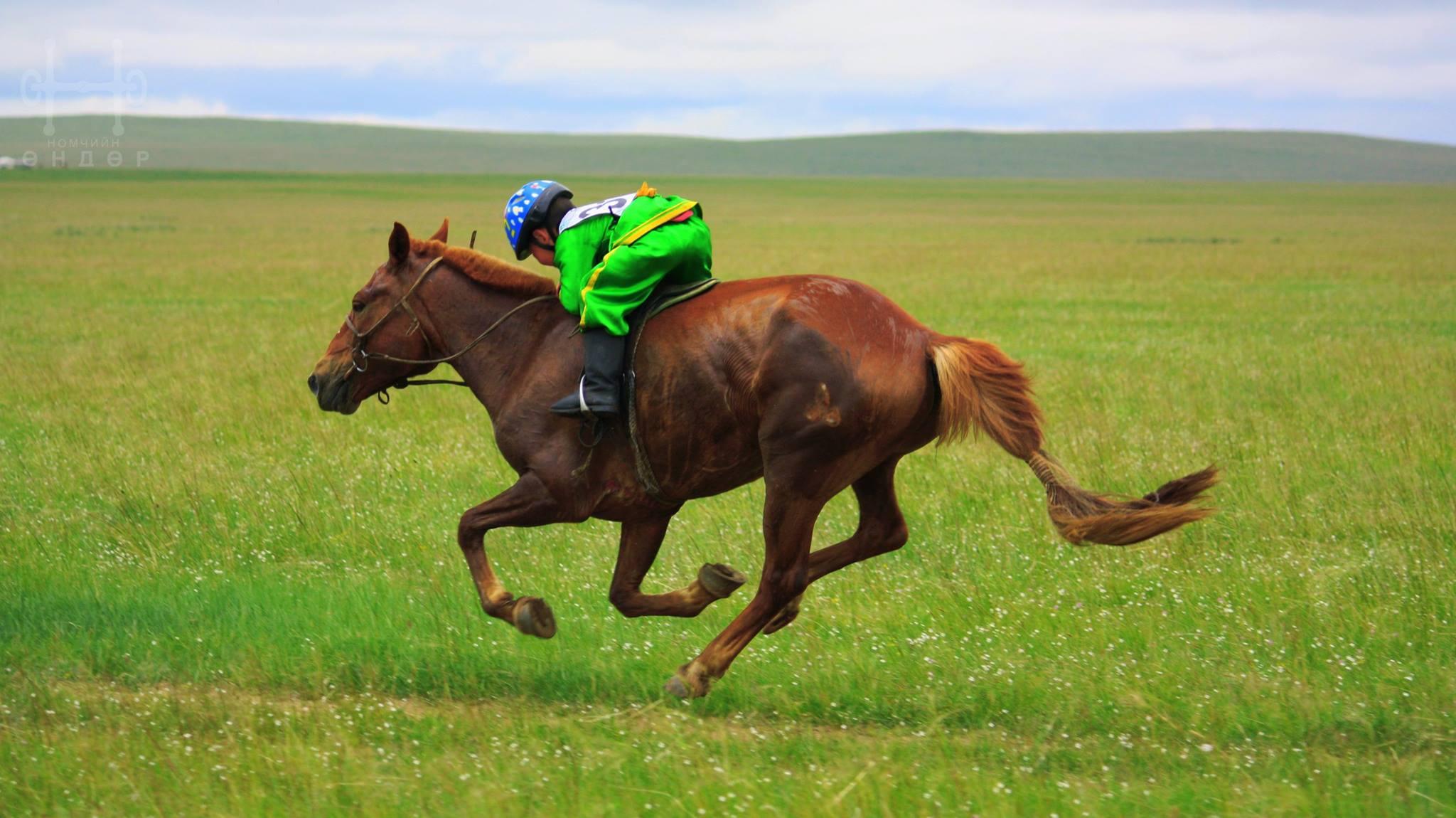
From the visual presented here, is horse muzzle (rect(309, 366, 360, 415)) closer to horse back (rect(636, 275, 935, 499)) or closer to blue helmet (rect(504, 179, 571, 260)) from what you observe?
blue helmet (rect(504, 179, 571, 260))

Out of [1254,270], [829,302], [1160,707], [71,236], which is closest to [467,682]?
[829,302]

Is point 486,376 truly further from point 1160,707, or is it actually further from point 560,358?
point 1160,707

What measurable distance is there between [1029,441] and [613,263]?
189cm

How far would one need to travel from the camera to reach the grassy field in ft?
15.3

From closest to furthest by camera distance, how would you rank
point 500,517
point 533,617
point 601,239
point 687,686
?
1. point 533,617
2. point 687,686
3. point 500,517
4. point 601,239

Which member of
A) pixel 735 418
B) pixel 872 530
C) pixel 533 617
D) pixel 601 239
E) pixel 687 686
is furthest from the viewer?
pixel 872 530

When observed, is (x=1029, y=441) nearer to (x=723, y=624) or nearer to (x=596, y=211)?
(x=723, y=624)

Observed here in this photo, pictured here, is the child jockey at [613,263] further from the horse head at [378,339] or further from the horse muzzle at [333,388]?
the horse muzzle at [333,388]

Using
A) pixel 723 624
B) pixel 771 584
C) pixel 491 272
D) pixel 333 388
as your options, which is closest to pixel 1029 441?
pixel 771 584

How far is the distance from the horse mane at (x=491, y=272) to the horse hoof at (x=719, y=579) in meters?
1.51

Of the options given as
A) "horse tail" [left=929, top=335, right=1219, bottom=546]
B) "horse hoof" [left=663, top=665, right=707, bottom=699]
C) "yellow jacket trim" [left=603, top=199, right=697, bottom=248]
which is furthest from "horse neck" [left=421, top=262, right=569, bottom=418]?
"horse tail" [left=929, top=335, right=1219, bottom=546]

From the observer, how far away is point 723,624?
262 inches

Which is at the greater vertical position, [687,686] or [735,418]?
[735,418]

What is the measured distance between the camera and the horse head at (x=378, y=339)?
635 cm
